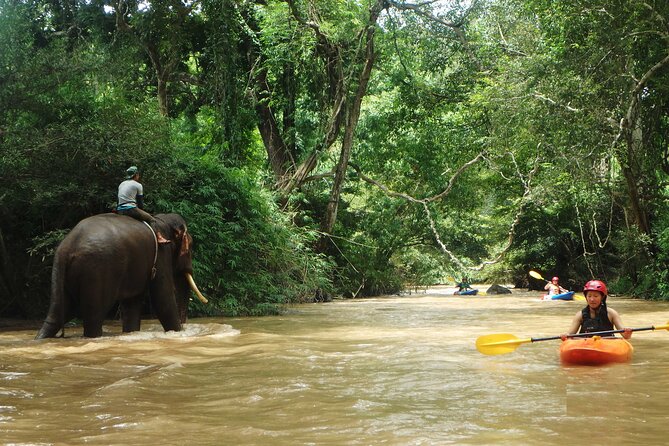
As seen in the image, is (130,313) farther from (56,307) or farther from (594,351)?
(594,351)

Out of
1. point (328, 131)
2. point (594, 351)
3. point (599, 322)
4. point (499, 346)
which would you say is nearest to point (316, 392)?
point (499, 346)

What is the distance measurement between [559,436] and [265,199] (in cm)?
1245

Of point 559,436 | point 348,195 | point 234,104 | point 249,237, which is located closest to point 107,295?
point 249,237

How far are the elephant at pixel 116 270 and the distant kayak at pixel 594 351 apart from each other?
18.3 feet

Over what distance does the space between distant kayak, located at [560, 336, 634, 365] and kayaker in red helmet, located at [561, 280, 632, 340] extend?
0.76 m

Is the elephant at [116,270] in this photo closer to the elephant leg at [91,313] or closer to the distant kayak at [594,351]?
the elephant leg at [91,313]

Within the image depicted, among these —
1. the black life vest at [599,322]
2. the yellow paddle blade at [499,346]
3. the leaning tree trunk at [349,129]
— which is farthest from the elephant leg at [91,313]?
the leaning tree trunk at [349,129]

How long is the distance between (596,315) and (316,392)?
14.7 feet

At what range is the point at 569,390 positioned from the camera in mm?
6027

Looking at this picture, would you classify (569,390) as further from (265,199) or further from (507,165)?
(507,165)

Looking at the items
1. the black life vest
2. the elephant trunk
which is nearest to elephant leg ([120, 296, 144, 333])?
the elephant trunk

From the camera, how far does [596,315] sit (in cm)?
887

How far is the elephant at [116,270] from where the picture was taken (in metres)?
9.23

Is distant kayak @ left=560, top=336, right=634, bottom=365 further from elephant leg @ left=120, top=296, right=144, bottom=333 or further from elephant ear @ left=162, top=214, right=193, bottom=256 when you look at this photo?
elephant leg @ left=120, top=296, right=144, bottom=333
